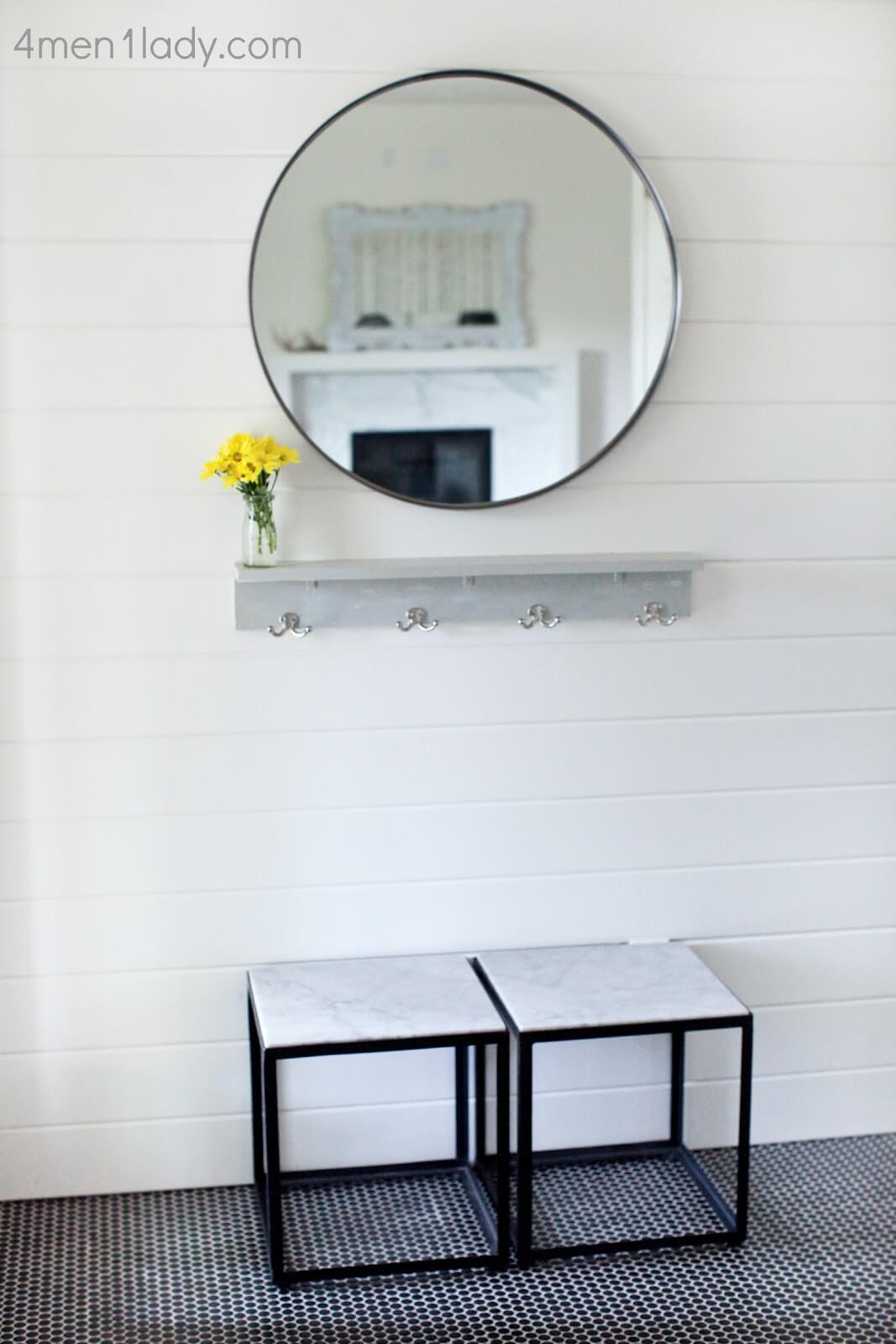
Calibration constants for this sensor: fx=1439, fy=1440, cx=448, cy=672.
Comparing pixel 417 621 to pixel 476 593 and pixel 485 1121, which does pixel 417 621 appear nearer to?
pixel 476 593

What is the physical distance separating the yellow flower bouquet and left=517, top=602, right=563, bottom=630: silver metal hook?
44cm

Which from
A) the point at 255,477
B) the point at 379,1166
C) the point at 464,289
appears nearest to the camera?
the point at 255,477

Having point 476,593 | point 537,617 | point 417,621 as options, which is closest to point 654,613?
point 537,617

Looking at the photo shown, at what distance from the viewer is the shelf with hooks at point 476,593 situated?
7.89 feet

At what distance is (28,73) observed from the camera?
7.52 ft

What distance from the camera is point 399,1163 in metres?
2.62

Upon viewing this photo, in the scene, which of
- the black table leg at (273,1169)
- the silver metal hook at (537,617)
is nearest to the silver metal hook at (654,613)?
the silver metal hook at (537,617)

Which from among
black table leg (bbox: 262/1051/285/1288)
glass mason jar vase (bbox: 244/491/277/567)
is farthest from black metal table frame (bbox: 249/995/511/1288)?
glass mason jar vase (bbox: 244/491/277/567)

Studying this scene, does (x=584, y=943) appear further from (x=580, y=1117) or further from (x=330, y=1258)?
(x=330, y=1258)

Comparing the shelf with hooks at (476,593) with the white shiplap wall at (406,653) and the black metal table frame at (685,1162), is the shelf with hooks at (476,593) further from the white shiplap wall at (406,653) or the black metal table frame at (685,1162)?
the black metal table frame at (685,1162)

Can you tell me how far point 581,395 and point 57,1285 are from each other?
1.68 m

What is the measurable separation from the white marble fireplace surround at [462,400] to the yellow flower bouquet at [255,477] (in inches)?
3.9

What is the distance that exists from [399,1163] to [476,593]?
1.05m

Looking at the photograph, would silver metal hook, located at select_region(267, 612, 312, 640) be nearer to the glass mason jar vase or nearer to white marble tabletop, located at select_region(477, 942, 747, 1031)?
the glass mason jar vase
